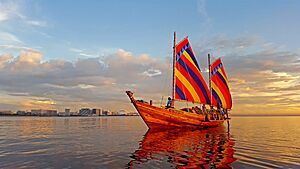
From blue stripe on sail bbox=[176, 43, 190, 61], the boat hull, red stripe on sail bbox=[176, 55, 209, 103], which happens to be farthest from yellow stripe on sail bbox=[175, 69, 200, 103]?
the boat hull

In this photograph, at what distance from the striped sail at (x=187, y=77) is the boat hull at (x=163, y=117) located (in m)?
3.02

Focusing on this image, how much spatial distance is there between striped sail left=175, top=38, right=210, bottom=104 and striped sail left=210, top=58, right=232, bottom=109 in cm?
1089

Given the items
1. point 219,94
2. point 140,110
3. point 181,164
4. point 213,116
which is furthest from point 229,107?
point 181,164

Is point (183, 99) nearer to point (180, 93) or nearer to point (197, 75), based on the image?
point (180, 93)

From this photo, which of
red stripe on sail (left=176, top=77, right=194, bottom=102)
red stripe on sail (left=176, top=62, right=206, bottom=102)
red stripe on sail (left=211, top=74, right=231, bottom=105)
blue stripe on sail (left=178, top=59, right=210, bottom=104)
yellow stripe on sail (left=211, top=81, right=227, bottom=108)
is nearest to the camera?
red stripe on sail (left=176, top=77, right=194, bottom=102)

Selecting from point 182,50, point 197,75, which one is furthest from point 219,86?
point 182,50

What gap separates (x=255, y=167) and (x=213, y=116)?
33336mm

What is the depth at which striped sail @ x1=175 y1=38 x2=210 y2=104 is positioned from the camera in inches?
1522

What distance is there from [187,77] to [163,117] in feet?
28.7

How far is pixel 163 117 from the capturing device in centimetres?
3459

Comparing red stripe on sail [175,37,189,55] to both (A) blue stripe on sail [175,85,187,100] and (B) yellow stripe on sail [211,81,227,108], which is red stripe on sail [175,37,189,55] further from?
(B) yellow stripe on sail [211,81,227,108]

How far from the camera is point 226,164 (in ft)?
46.1

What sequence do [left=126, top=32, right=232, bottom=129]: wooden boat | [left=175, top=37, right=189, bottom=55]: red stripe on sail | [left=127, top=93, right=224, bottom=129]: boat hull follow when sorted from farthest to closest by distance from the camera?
[left=175, top=37, right=189, bottom=55]: red stripe on sail, [left=126, top=32, right=232, bottom=129]: wooden boat, [left=127, top=93, right=224, bottom=129]: boat hull

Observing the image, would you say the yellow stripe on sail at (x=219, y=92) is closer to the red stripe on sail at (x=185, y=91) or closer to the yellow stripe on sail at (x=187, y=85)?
the yellow stripe on sail at (x=187, y=85)
